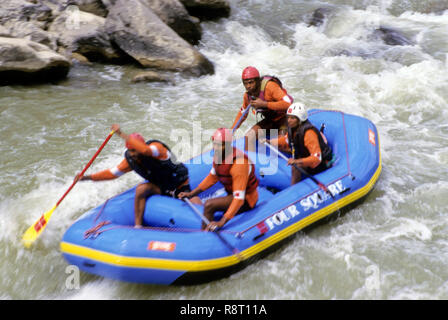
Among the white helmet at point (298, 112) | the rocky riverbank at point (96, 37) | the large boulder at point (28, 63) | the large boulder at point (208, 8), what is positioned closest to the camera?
the white helmet at point (298, 112)

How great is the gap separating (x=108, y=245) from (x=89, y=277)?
612 mm

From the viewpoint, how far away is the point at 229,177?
145 inches

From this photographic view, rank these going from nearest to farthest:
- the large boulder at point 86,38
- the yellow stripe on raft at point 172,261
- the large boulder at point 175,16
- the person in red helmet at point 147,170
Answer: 1. the yellow stripe on raft at point 172,261
2. the person in red helmet at point 147,170
3. the large boulder at point 86,38
4. the large boulder at point 175,16

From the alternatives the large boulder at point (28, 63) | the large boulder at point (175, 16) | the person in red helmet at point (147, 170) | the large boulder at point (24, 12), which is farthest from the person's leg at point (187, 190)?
the large boulder at point (24, 12)

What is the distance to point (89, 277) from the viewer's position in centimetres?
386

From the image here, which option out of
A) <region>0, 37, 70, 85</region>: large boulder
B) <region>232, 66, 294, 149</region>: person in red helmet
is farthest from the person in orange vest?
<region>0, 37, 70, 85</region>: large boulder

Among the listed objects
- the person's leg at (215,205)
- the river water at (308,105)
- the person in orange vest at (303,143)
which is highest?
the person in orange vest at (303,143)

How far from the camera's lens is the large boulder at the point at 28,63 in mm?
7020

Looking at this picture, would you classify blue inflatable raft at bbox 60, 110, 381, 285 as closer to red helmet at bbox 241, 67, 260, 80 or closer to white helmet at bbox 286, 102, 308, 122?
white helmet at bbox 286, 102, 308, 122

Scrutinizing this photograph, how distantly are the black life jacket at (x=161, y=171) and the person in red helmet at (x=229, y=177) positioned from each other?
466 millimetres

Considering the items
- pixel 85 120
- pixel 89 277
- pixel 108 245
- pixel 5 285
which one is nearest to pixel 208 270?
pixel 108 245

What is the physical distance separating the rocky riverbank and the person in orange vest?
410cm

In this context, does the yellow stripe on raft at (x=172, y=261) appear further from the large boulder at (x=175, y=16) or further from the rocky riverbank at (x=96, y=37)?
the large boulder at (x=175, y=16)
